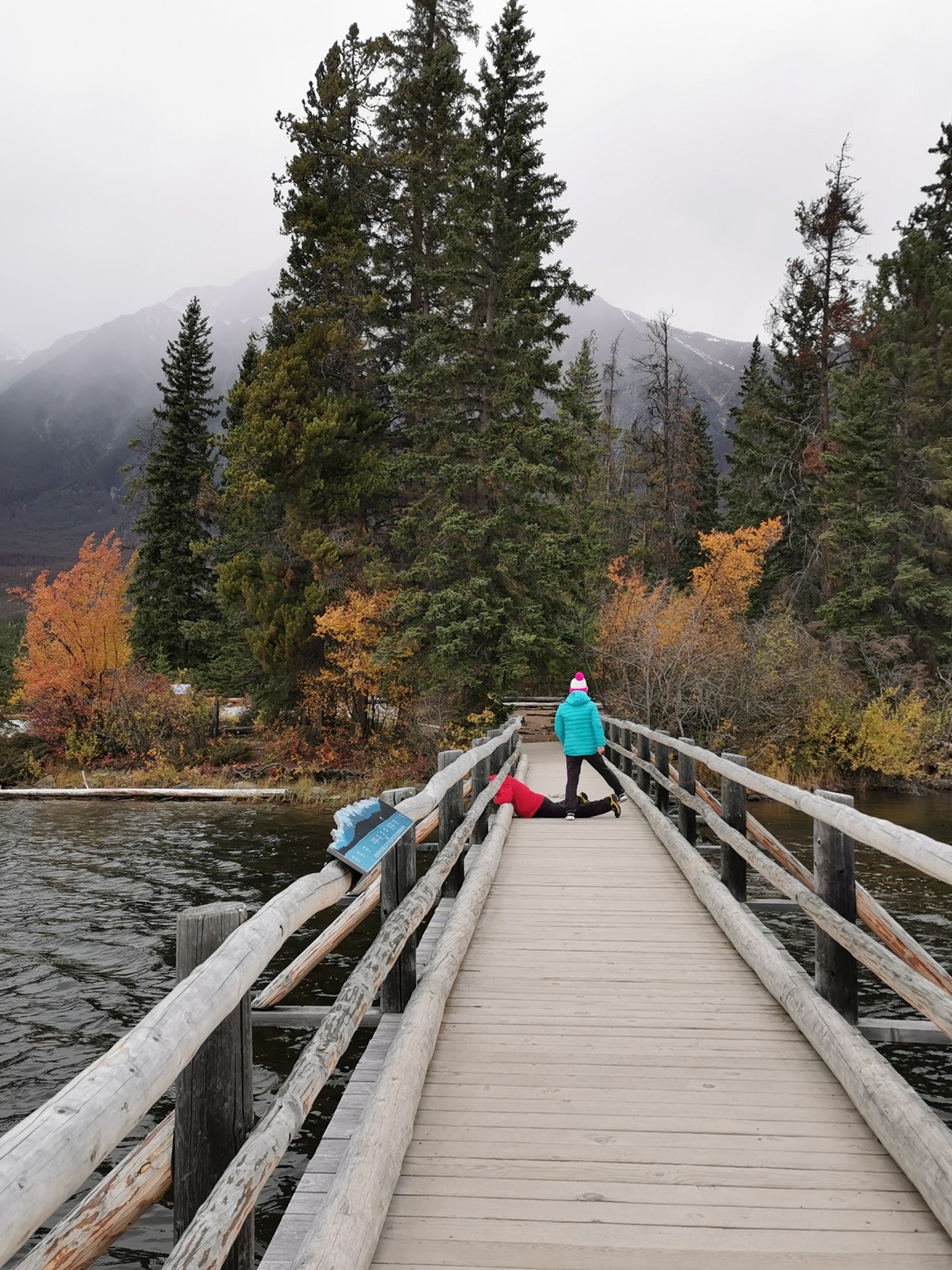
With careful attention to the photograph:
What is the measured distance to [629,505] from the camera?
49531mm

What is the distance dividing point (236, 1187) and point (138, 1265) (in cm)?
456

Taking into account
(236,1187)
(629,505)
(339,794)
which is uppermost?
(629,505)

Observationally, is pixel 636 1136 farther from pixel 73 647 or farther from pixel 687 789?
pixel 73 647

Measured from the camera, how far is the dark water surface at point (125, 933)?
6.74 metres

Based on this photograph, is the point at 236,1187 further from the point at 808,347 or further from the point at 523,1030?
the point at 808,347

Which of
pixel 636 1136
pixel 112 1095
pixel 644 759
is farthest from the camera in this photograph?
pixel 644 759

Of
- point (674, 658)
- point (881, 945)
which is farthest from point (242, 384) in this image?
point (881, 945)

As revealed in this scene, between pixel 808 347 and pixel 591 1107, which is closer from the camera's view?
pixel 591 1107

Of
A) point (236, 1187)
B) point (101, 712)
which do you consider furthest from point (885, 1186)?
point (101, 712)

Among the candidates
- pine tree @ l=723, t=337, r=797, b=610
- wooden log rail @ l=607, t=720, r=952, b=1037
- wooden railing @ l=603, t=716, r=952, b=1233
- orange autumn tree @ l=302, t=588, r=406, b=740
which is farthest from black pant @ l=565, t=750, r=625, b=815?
pine tree @ l=723, t=337, r=797, b=610

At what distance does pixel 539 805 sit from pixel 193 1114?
872cm

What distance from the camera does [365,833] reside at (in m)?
3.24

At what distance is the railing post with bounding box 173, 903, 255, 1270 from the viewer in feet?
6.53

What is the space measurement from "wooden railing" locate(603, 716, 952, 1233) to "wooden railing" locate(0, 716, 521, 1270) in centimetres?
190
